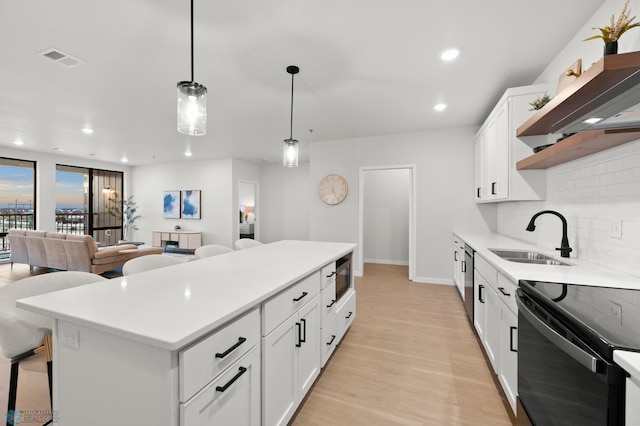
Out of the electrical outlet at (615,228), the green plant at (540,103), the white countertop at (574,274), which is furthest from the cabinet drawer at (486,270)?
the green plant at (540,103)

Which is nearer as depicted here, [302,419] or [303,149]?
[302,419]

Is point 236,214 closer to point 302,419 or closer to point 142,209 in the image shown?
point 142,209

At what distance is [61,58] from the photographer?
8.16 ft

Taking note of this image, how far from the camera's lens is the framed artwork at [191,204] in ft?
26.5

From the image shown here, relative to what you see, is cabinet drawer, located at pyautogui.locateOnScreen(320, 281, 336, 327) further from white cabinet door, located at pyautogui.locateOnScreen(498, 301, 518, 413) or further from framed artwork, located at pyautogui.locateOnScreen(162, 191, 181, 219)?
framed artwork, located at pyautogui.locateOnScreen(162, 191, 181, 219)

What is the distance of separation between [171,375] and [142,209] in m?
9.67

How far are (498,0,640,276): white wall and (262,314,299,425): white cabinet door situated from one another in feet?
6.55

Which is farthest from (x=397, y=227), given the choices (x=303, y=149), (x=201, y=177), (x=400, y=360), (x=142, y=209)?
(x=142, y=209)

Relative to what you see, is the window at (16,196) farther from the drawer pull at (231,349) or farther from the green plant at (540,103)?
the green plant at (540,103)

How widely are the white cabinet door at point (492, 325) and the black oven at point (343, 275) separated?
46.3 inches

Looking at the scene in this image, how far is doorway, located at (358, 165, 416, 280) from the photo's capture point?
20.8ft

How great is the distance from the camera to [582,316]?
941mm

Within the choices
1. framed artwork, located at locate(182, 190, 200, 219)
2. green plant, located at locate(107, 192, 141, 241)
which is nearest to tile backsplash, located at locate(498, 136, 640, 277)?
framed artwork, located at locate(182, 190, 200, 219)

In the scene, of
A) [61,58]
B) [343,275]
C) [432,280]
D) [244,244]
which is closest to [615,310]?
[343,275]
